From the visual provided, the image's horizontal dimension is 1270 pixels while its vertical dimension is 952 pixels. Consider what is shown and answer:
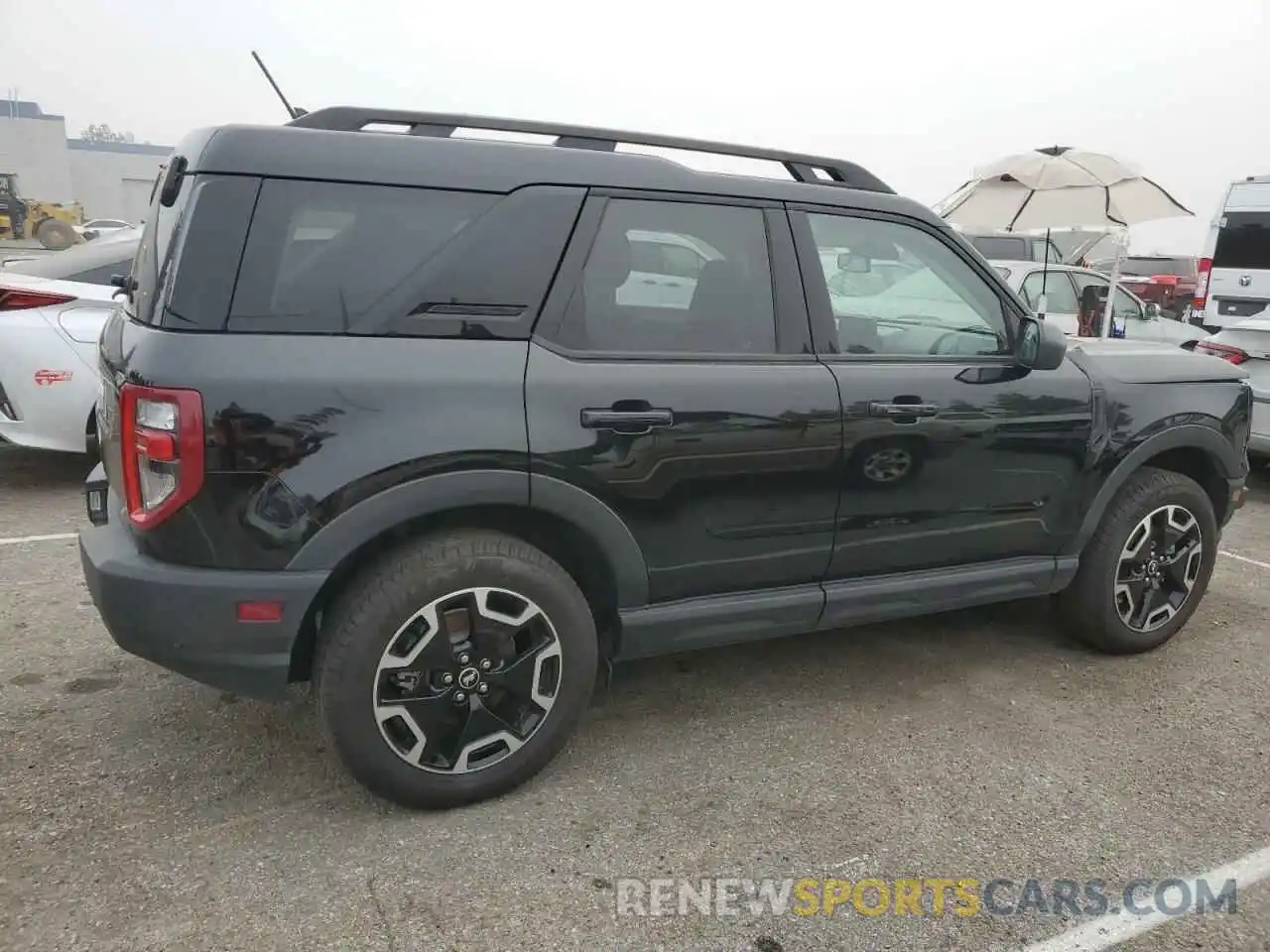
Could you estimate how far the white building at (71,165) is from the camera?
56.2 metres

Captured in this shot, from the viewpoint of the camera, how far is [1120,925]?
7.50 feet

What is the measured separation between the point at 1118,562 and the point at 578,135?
8.80ft

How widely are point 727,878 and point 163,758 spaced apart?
178cm

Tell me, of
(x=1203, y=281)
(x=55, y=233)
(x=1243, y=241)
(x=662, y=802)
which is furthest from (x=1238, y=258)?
(x=55, y=233)

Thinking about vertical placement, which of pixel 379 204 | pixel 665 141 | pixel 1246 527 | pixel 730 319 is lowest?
pixel 1246 527

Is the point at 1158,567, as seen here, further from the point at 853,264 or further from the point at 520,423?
the point at 520,423

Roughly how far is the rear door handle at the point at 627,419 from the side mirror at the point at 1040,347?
1431 millimetres

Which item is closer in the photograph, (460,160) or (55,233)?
(460,160)

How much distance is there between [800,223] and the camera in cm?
297

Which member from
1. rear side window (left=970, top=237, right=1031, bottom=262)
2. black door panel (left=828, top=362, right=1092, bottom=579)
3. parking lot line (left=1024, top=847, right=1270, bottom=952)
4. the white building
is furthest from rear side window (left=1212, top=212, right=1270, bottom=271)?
the white building

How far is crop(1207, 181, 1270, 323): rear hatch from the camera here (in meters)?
10.2

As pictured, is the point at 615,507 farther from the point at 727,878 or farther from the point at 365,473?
the point at 727,878

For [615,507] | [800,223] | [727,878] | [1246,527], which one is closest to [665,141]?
[800,223]

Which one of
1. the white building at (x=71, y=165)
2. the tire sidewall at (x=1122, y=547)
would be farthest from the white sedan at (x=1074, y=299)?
the white building at (x=71, y=165)
